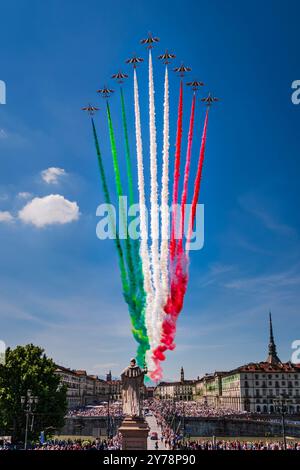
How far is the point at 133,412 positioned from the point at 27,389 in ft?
107

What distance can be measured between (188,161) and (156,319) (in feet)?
57.3

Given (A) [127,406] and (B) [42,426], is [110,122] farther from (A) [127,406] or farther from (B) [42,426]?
(B) [42,426]

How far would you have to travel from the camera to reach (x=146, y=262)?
2062 inches

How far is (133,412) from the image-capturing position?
29.4m

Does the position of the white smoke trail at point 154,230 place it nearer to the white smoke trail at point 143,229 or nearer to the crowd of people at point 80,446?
the white smoke trail at point 143,229

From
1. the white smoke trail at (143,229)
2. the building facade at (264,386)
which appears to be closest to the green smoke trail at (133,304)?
the white smoke trail at (143,229)

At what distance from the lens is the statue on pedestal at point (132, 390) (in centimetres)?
2941

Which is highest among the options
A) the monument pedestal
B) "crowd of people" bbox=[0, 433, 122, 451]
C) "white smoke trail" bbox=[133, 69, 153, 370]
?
"white smoke trail" bbox=[133, 69, 153, 370]

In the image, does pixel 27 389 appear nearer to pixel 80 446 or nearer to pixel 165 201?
pixel 80 446

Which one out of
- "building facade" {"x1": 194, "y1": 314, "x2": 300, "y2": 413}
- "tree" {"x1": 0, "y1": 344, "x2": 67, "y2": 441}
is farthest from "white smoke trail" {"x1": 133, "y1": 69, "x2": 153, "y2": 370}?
"building facade" {"x1": 194, "y1": 314, "x2": 300, "y2": 413}

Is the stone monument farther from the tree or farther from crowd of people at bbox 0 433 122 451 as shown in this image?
the tree

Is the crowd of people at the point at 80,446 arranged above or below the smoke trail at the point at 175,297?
below

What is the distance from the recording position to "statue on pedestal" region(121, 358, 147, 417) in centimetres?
2941
